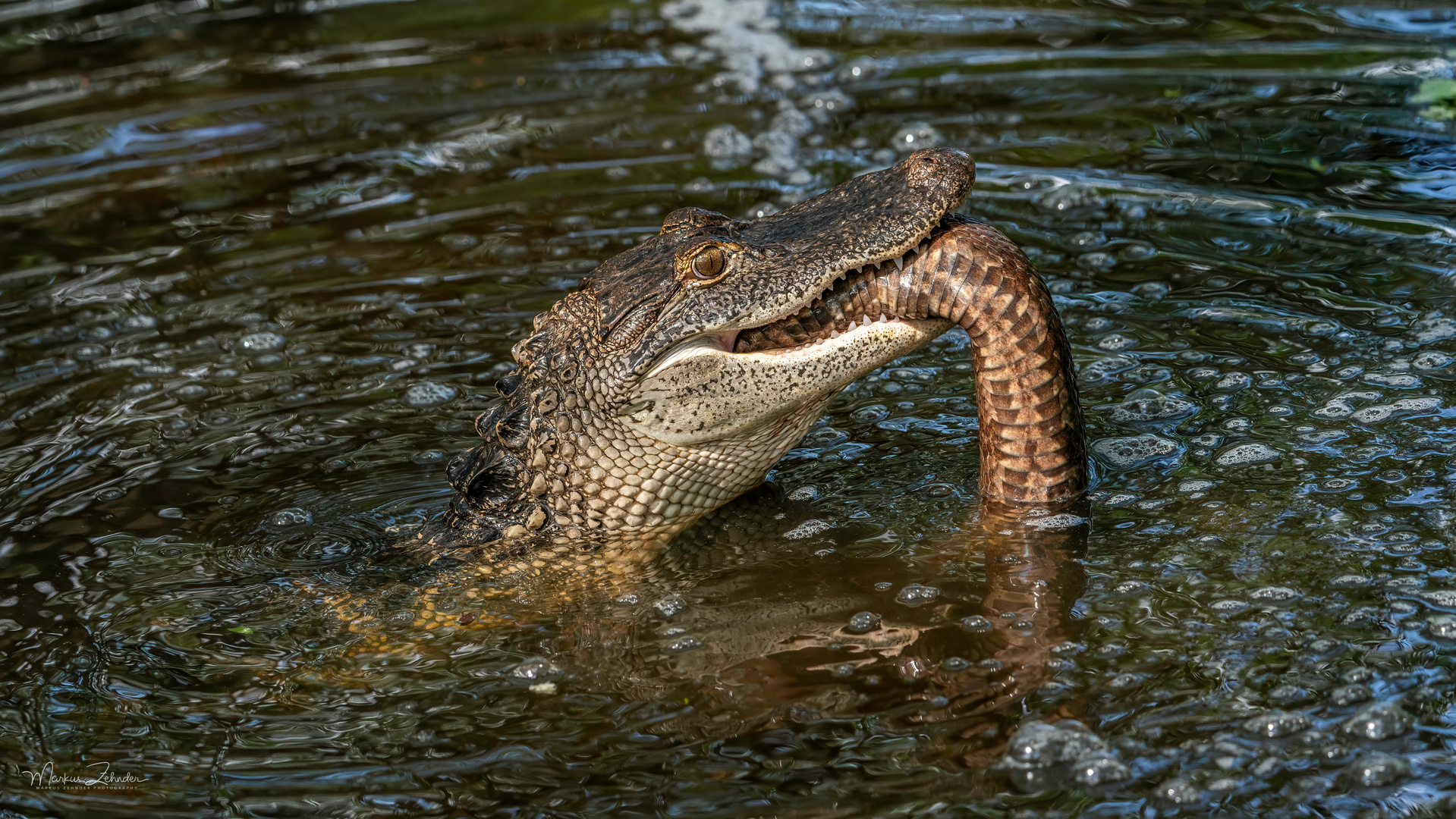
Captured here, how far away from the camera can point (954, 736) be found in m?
3.20

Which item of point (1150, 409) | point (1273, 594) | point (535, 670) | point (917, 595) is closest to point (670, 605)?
point (535, 670)

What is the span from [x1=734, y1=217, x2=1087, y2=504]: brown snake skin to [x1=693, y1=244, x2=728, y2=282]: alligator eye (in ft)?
0.72

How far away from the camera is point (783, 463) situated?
4844 millimetres

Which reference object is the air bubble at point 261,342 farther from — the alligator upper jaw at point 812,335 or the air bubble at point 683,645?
the air bubble at point 683,645

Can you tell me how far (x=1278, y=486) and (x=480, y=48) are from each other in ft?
21.8

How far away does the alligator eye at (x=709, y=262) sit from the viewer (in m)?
3.96

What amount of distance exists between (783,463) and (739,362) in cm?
97

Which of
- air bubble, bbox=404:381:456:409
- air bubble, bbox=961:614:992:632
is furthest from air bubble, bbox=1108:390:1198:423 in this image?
air bubble, bbox=404:381:456:409

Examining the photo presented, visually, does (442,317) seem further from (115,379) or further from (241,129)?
(241,129)

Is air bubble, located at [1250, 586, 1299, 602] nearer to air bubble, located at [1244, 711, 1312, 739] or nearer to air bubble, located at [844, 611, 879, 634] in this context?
air bubble, located at [1244, 711, 1312, 739]

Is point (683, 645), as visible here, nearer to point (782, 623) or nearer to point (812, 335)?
point (782, 623)

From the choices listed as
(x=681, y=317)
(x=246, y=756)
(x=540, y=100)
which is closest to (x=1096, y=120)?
(x=540, y=100)

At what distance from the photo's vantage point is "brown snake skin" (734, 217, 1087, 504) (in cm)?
379

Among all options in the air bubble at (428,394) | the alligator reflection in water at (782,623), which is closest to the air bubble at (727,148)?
the air bubble at (428,394)
